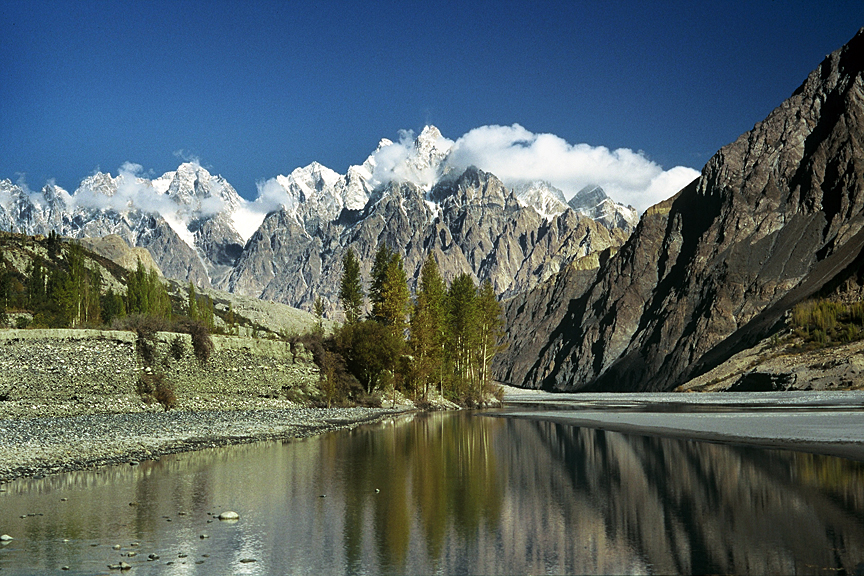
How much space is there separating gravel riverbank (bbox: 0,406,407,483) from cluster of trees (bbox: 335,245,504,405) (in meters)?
12.7

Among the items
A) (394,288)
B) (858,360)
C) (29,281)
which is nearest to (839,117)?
(858,360)

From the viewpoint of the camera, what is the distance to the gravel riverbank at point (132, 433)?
91.9ft

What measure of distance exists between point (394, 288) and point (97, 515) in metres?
61.7

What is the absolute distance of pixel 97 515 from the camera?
18344 mm

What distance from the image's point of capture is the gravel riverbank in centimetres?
2802

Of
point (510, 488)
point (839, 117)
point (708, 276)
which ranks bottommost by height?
point (510, 488)

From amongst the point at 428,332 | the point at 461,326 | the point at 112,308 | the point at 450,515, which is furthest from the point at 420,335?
the point at 450,515

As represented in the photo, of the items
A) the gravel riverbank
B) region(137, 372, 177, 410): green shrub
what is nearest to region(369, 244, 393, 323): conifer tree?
the gravel riverbank

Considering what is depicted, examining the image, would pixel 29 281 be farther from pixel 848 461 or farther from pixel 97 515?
pixel 848 461

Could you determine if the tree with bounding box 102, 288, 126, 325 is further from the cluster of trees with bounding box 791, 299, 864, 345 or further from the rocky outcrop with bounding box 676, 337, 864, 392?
the cluster of trees with bounding box 791, 299, 864, 345

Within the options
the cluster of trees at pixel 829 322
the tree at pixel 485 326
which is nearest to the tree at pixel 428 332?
the tree at pixel 485 326

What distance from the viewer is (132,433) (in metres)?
37.6

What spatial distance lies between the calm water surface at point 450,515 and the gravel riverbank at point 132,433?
224 cm

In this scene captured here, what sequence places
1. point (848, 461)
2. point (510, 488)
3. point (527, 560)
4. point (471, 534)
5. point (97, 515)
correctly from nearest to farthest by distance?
1. point (527, 560)
2. point (471, 534)
3. point (97, 515)
4. point (510, 488)
5. point (848, 461)
